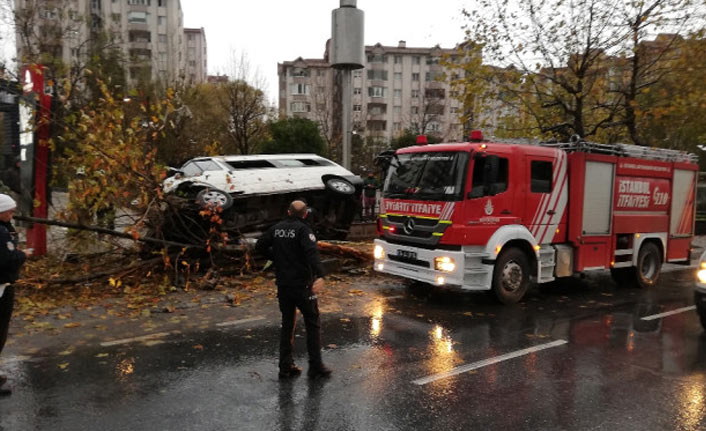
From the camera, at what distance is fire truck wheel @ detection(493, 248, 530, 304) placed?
8047mm

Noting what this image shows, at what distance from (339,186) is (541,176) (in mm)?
4649

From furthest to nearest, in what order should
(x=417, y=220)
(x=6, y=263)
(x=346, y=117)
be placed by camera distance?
(x=346, y=117) → (x=417, y=220) → (x=6, y=263)

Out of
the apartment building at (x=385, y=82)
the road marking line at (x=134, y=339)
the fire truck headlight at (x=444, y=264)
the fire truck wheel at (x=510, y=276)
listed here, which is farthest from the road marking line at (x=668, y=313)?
the apartment building at (x=385, y=82)

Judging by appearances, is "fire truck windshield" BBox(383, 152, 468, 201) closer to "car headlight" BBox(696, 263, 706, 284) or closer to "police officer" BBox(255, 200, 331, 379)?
"car headlight" BBox(696, 263, 706, 284)

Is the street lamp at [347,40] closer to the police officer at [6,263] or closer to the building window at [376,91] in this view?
the police officer at [6,263]

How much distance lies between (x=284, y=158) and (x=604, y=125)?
9.72 metres

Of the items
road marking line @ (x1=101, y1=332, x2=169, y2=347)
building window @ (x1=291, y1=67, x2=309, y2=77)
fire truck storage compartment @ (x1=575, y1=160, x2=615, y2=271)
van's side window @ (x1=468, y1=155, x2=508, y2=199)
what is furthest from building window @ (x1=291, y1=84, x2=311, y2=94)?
road marking line @ (x1=101, y1=332, x2=169, y2=347)

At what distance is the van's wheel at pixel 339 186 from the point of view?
37.5 feet

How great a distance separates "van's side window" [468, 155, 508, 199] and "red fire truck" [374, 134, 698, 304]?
0.02 meters

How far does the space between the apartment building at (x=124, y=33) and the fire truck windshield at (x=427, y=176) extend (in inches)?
289

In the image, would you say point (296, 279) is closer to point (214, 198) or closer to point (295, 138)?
point (214, 198)

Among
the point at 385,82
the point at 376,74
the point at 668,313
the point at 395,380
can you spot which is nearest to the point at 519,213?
the point at 668,313

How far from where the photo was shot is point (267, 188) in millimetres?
10883

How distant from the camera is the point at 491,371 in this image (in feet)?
17.1
